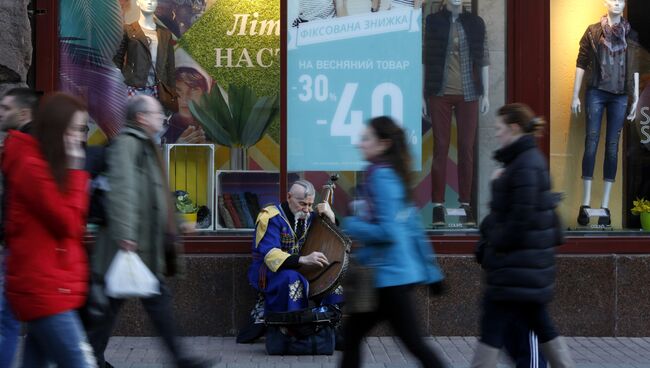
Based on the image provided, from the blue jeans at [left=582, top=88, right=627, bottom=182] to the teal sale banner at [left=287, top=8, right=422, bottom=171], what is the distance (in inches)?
58.0

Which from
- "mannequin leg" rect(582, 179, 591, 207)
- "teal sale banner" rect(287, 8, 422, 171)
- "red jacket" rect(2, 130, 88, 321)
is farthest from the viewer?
"mannequin leg" rect(582, 179, 591, 207)

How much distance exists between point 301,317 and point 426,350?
2.24m

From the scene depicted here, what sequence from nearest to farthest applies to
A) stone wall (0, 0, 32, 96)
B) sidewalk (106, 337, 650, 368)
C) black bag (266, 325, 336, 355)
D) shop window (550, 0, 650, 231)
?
1. sidewalk (106, 337, 650, 368)
2. black bag (266, 325, 336, 355)
3. stone wall (0, 0, 32, 96)
4. shop window (550, 0, 650, 231)

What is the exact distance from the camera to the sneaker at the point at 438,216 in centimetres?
859

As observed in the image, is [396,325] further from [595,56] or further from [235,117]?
[595,56]

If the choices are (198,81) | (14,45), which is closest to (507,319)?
(198,81)

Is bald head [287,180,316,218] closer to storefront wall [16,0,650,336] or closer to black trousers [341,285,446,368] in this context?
storefront wall [16,0,650,336]

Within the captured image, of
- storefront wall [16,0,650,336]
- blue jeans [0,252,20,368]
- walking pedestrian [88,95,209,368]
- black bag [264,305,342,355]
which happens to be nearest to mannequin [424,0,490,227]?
storefront wall [16,0,650,336]

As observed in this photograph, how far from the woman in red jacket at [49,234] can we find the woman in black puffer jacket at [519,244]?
80.9 inches

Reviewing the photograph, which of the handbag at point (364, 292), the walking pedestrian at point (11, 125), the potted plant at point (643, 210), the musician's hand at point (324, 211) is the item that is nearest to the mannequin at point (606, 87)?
the potted plant at point (643, 210)

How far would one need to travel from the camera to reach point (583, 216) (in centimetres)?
872

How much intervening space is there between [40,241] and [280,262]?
3.30 metres

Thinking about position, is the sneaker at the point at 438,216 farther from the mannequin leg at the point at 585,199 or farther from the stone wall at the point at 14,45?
the stone wall at the point at 14,45

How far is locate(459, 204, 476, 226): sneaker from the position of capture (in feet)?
28.2
